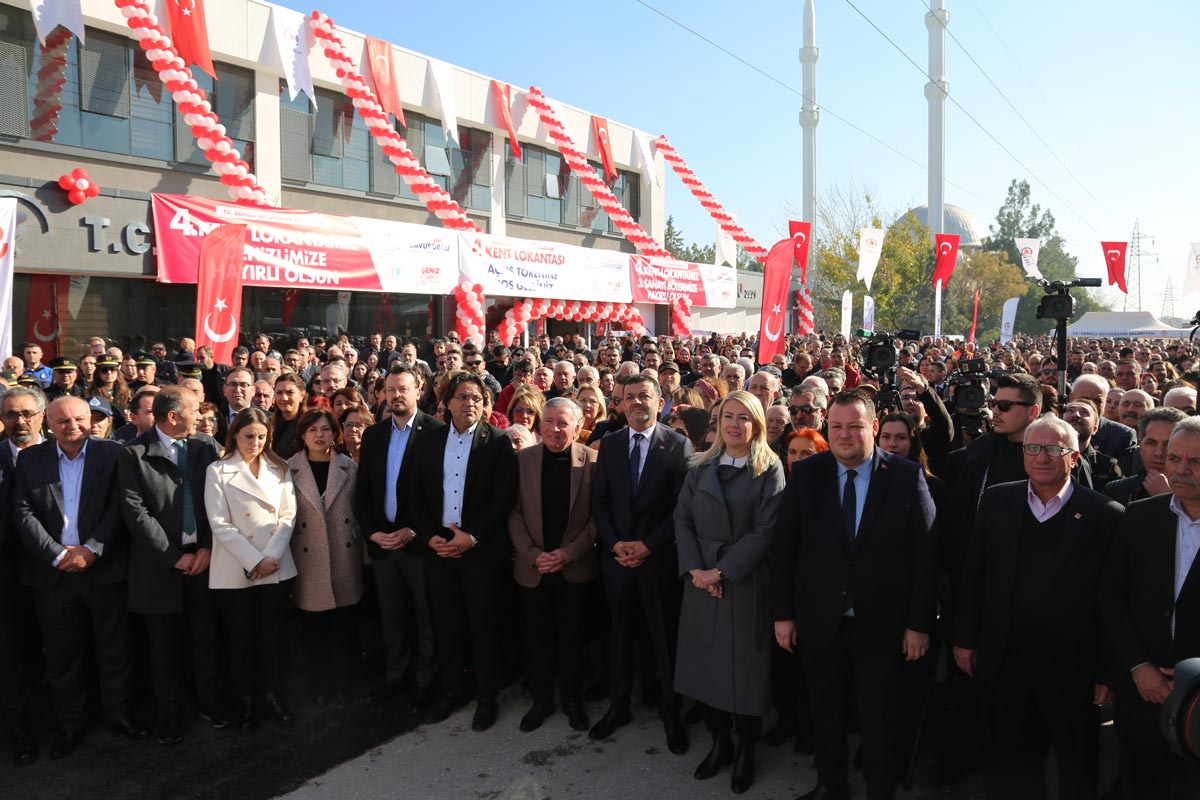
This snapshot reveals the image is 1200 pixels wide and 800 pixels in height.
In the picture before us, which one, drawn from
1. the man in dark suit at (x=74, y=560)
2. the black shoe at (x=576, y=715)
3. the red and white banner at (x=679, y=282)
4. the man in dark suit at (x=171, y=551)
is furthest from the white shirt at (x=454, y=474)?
the red and white banner at (x=679, y=282)

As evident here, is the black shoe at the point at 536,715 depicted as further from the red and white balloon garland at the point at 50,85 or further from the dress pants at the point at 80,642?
the red and white balloon garland at the point at 50,85

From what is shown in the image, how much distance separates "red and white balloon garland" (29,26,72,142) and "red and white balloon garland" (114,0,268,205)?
1197mm

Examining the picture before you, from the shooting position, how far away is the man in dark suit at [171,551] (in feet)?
14.8

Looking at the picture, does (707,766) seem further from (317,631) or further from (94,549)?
(94,549)

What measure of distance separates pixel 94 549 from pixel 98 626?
0.45 metres

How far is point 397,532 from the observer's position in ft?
16.0

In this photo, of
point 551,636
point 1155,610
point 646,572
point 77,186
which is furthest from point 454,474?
point 77,186

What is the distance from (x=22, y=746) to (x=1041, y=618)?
16.2 ft

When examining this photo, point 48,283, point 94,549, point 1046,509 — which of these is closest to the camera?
point 1046,509

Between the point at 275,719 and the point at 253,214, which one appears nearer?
the point at 275,719

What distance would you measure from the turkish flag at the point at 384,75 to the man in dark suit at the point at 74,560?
52.5ft

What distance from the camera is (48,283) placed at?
13.9 meters

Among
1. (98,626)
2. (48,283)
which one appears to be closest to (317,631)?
(98,626)

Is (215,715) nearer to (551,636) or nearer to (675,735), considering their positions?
(551,636)
